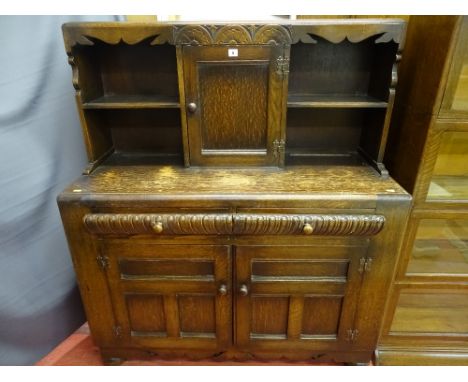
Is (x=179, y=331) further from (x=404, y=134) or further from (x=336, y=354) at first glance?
(x=404, y=134)

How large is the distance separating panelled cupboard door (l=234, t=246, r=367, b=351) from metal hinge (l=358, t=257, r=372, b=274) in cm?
1

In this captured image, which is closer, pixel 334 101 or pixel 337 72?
pixel 334 101

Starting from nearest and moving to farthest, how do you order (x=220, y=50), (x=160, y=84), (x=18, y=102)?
(x=220, y=50) < (x=18, y=102) < (x=160, y=84)

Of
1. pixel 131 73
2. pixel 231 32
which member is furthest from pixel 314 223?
pixel 131 73

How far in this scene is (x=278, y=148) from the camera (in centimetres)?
126

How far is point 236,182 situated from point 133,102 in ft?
1.66

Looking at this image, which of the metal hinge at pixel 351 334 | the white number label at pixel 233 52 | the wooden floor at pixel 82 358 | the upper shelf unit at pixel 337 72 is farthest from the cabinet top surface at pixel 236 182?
the wooden floor at pixel 82 358

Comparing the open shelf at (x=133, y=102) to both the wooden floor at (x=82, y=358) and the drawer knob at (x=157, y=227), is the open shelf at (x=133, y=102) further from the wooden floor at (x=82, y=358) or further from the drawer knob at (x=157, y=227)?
the wooden floor at (x=82, y=358)

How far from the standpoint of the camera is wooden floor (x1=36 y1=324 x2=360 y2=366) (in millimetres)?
1425

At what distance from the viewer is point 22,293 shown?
1.36 meters

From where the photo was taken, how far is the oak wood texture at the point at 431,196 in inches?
40.9

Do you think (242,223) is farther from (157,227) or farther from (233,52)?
(233,52)
